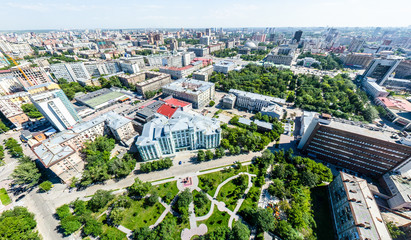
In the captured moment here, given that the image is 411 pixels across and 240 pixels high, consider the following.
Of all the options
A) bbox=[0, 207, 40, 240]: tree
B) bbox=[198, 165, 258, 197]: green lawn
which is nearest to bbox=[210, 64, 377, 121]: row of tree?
bbox=[198, 165, 258, 197]: green lawn

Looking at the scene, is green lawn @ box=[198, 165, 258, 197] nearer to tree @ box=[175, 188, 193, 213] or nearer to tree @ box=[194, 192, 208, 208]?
tree @ box=[194, 192, 208, 208]

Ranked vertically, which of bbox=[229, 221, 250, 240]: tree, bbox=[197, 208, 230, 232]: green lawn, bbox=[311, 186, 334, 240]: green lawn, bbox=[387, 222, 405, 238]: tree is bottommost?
bbox=[311, 186, 334, 240]: green lawn

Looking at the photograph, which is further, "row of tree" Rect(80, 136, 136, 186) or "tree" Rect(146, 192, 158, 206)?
"row of tree" Rect(80, 136, 136, 186)

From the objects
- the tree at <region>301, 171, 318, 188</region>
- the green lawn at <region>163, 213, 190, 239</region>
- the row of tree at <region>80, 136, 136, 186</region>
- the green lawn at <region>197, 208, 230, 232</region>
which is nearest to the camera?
the green lawn at <region>163, 213, 190, 239</region>

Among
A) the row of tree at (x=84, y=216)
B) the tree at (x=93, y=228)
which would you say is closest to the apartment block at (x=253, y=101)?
the row of tree at (x=84, y=216)

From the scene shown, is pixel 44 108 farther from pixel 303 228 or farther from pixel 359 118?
pixel 359 118

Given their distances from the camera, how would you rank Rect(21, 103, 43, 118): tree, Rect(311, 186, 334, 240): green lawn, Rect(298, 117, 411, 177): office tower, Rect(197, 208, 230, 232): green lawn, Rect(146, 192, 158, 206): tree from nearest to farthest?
Rect(311, 186, 334, 240): green lawn < Rect(197, 208, 230, 232): green lawn < Rect(146, 192, 158, 206): tree < Rect(298, 117, 411, 177): office tower < Rect(21, 103, 43, 118): tree

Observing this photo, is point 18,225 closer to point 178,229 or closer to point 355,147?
point 178,229

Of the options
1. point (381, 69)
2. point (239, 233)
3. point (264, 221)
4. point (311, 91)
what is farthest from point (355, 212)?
point (381, 69)
